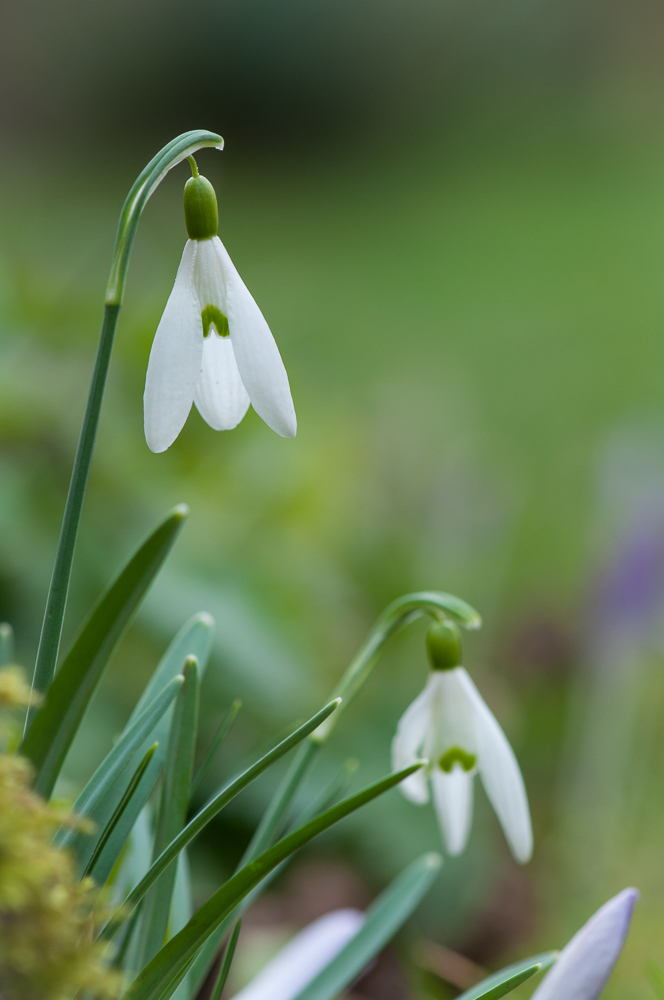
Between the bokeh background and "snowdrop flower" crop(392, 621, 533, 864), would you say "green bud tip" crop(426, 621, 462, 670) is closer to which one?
"snowdrop flower" crop(392, 621, 533, 864)

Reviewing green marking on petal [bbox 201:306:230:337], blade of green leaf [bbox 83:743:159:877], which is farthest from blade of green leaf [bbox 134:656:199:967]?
green marking on petal [bbox 201:306:230:337]

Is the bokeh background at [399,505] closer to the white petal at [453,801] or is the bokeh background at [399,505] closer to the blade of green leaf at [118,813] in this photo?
the white petal at [453,801]

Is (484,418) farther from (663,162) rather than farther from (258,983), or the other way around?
(663,162)

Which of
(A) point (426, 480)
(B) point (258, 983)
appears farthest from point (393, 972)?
(A) point (426, 480)

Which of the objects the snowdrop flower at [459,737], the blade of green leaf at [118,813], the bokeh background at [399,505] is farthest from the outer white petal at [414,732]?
the bokeh background at [399,505]

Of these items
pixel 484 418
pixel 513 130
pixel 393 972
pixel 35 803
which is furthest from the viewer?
pixel 513 130

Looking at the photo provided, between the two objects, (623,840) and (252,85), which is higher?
(252,85)
